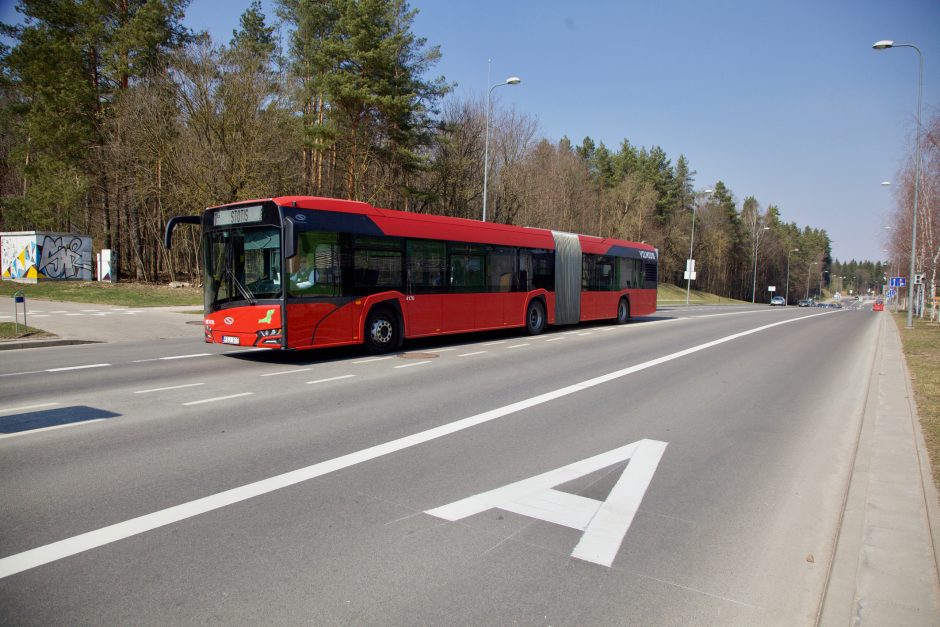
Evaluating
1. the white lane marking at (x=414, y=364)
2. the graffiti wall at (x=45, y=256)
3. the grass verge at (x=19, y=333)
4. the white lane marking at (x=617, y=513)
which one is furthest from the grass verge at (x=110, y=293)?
the white lane marking at (x=617, y=513)

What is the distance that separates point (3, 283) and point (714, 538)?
4187 cm

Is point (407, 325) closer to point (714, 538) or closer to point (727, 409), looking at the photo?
point (727, 409)

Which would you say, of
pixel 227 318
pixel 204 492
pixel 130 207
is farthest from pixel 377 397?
pixel 130 207

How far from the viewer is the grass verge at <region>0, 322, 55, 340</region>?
46.9 feet

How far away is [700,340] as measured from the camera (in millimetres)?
17875

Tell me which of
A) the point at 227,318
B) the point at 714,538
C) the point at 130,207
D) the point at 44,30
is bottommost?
the point at 714,538

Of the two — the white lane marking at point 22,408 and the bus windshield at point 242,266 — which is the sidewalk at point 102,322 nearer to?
the bus windshield at point 242,266

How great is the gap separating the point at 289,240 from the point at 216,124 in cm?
2192

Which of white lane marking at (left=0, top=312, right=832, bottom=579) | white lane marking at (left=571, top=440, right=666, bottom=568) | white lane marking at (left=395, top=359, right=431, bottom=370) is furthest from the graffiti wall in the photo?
white lane marking at (left=571, top=440, right=666, bottom=568)

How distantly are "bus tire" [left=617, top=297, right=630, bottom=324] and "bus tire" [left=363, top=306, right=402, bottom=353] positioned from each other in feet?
40.5

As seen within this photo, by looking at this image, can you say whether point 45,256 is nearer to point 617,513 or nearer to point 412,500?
point 412,500

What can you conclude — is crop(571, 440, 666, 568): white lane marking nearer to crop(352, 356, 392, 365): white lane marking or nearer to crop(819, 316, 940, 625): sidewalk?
crop(819, 316, 940, 625): sidewalk

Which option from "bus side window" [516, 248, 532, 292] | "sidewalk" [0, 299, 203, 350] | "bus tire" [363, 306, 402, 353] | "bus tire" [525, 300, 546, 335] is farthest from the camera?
"bus tire" [525, 300, 546, 335]

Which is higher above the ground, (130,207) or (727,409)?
A: (130,207)
